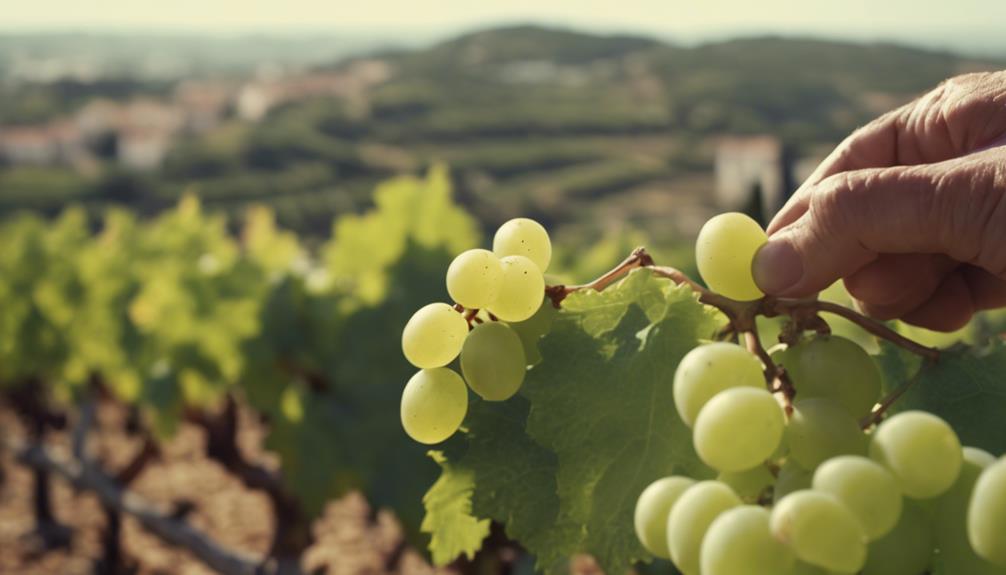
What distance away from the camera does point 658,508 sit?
1.92ft

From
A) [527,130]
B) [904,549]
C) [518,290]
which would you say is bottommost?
[527,130]

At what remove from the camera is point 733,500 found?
0.55 meters

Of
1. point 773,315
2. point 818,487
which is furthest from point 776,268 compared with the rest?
point 818,487

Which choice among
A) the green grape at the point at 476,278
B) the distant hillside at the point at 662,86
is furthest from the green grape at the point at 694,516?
the distant hillside at the point at 662,86

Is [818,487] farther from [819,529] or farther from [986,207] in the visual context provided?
[986,207]

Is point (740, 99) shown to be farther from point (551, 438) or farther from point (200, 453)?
point (551, 438)

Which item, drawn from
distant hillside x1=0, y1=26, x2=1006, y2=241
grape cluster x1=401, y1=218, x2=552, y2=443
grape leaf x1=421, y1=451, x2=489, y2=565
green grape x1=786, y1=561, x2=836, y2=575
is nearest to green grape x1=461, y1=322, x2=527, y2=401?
grape cluster x1=401, y1=218, x2=552, y2=443

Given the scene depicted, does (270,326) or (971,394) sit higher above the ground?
(971,394)

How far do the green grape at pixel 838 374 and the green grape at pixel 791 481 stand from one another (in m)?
0.08

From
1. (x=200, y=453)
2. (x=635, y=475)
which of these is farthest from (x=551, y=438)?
(x=200, y=453)

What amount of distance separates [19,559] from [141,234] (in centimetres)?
175

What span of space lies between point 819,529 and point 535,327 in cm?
30

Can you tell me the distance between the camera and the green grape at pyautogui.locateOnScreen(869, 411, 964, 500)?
531 mm

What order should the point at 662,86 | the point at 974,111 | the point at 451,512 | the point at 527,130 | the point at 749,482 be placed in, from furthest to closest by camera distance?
1. the point at 662,86
2. the point at 527,130
3. the point at 974,111
4. the point at 451,512
5. the point at 749,482
